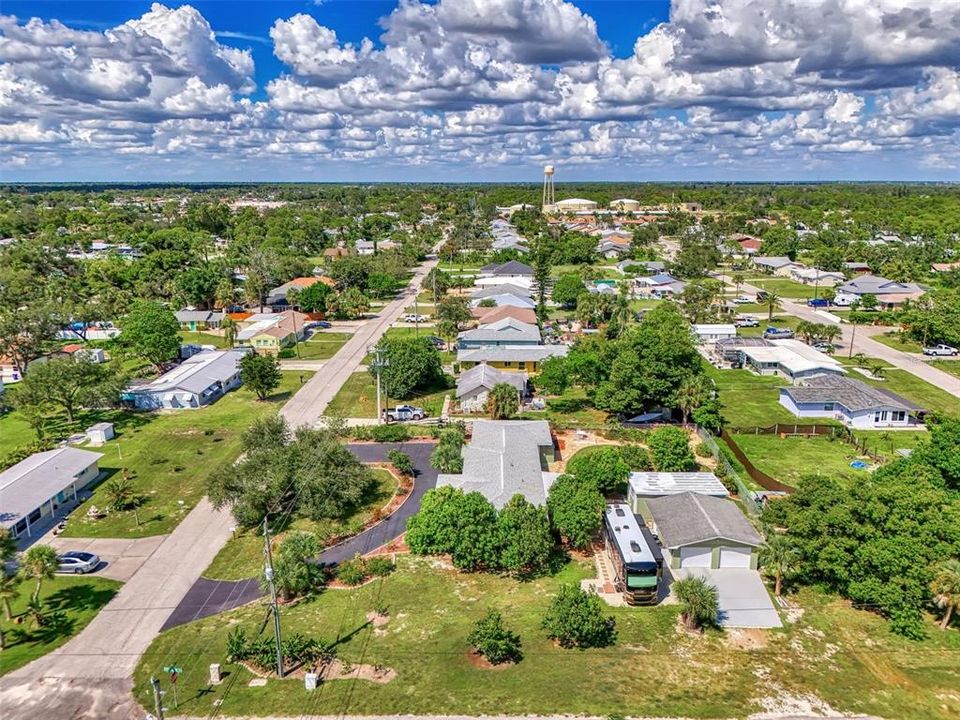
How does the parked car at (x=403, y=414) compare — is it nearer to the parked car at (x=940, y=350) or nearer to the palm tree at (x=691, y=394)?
the palm tree at (x=691, y=394)

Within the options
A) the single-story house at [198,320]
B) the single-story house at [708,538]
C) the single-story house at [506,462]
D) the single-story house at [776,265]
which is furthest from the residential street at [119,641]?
the single-story house at [776,265]

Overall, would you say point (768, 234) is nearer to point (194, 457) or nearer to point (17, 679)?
point (194, 457)


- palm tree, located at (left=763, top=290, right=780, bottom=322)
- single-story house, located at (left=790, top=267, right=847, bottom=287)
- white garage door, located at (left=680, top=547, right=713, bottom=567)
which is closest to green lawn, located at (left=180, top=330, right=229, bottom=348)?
white garage door, located at (left=680, top=547, right=713, bottom=567)

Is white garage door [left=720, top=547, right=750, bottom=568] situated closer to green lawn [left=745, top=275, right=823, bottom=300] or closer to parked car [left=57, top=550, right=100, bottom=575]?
parked car [left=57, top=550, right=100, bottom=575]

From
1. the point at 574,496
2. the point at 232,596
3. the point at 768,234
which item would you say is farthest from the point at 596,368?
the point at 768,234

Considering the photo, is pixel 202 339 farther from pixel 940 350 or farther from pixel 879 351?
pixel 940 350

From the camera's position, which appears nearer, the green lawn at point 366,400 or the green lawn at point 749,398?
the green lawn at point 749,398
